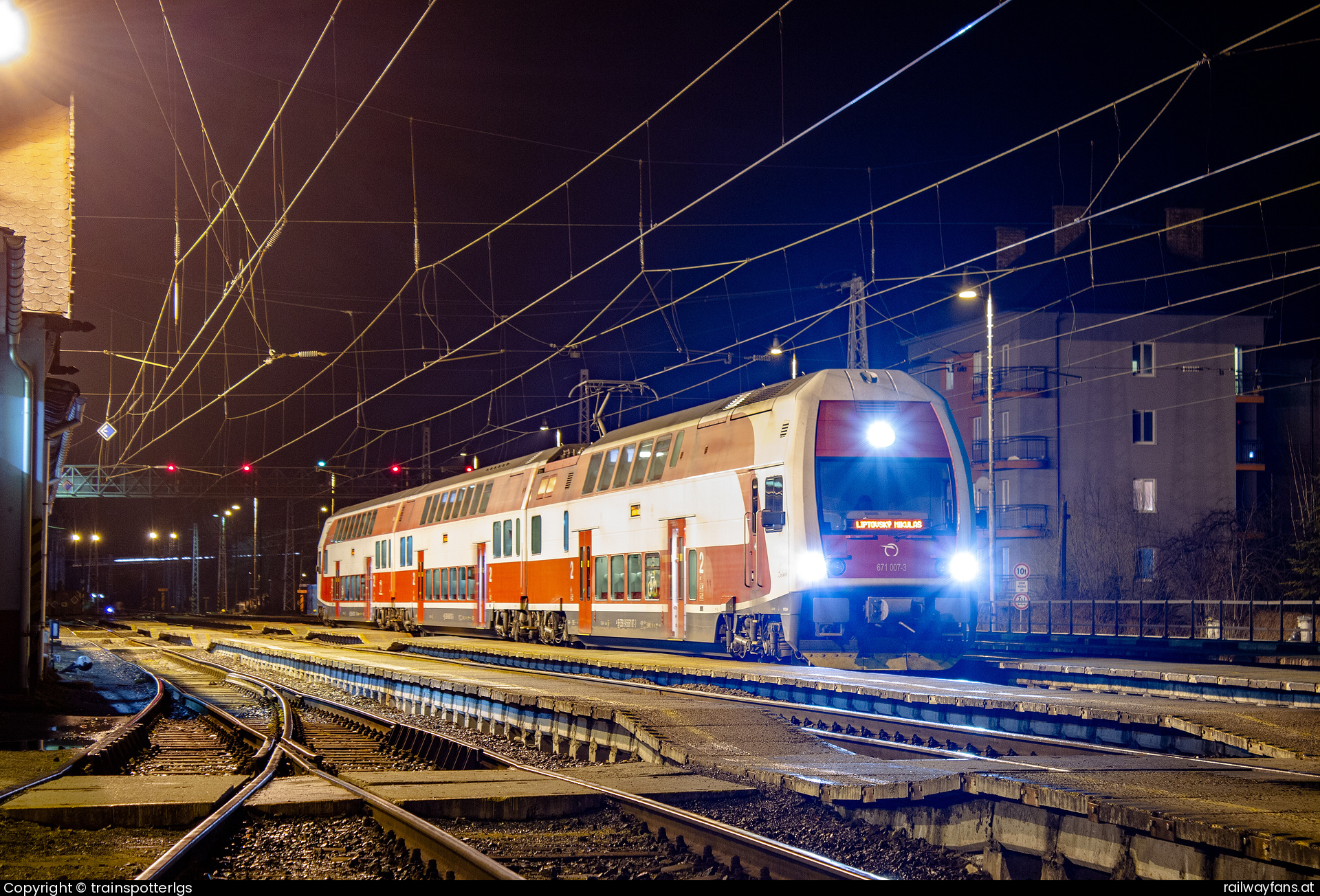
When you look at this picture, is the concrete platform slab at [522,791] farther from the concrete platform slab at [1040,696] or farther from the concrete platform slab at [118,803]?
the concrete platform slab at [1040,696]

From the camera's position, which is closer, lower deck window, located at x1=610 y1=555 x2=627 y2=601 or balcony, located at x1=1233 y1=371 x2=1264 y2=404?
lower deck window, located at x1=610 y1=555 x2=627 y2=601

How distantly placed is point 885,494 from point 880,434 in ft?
3.03

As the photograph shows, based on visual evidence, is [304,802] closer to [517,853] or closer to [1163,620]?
[517,853]

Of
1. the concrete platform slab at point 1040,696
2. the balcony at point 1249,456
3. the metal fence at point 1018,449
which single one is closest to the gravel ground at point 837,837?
the concrete platform slab at point 1040,696

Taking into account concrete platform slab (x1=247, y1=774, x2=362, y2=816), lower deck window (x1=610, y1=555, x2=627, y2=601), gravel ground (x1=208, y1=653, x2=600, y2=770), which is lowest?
gravel ground (x1=208, y1=653, x2=600, y2=770)

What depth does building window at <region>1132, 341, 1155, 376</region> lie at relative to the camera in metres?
49.8

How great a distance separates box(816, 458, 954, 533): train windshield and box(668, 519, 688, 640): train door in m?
4.20

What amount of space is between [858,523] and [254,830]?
36.2 feet

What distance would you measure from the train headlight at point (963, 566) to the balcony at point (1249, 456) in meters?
37.7

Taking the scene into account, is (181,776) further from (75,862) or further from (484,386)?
(484,386)

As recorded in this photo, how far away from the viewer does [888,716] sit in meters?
13.7

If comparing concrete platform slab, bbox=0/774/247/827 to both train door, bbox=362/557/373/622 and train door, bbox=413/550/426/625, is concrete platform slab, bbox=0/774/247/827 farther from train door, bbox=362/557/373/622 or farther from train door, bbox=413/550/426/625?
train door, bbox=362/557/373/622
